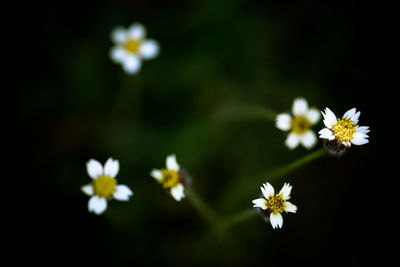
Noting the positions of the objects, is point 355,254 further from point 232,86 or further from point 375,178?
point 232,86

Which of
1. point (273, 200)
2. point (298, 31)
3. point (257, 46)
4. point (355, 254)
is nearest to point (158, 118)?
point (257, 46)

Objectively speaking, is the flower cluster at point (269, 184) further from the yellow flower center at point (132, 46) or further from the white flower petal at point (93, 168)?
the yellow flower center at point (132, 46)

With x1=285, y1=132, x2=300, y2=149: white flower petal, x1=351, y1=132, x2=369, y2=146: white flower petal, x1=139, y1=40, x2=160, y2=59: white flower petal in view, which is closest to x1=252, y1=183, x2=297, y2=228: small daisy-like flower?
x1=351, y1=132, x2=369, y2=146: white flower petal

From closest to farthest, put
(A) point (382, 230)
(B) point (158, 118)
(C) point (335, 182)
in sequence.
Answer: (A) point (382, 230) → (C) point (335, 182) → (B) point (158, 118)

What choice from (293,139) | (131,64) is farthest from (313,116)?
(131,64)

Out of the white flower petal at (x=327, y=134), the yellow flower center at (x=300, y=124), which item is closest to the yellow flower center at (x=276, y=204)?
the white flower petal at (x=327, y=134)

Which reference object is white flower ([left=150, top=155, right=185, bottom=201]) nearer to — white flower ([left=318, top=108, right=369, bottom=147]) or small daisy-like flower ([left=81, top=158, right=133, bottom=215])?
small daisy-like flower ([left=81, top=158, right=133, bottom=215])

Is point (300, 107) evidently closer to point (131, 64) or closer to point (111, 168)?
point (111, 168)
